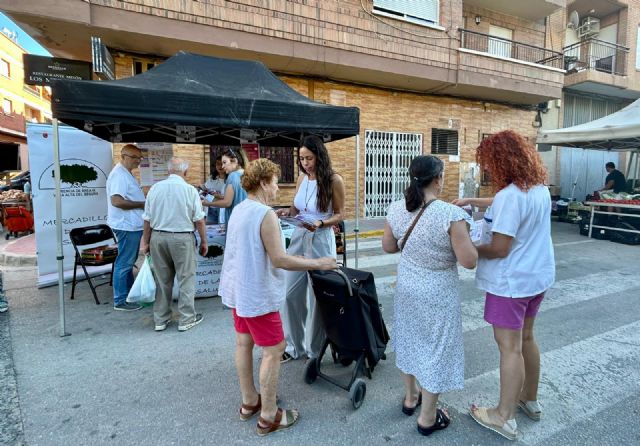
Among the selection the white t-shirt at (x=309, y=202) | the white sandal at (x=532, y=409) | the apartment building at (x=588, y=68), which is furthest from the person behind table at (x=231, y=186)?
the apartment building at (x=588, y=68)

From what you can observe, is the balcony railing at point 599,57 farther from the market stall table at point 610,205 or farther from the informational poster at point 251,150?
the informational poster at point 251,150

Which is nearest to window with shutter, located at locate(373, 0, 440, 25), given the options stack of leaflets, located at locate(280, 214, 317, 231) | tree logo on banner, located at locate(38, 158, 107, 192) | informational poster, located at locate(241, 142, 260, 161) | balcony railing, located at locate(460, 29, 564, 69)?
balcony railing, located at locate(460, 29, 564, 69)

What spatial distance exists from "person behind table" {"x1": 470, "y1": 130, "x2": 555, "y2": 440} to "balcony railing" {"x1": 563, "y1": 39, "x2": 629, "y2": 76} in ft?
57.7

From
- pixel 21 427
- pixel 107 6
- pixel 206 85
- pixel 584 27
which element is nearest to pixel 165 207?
pixel 206 85

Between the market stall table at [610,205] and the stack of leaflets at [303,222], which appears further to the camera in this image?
the market stall table at [610,205]

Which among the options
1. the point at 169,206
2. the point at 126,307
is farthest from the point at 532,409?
the point at 126,307

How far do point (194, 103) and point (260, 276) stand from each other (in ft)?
7.35

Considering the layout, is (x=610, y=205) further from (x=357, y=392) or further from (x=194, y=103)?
(x=194, y=103)

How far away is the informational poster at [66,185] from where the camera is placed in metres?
Answer: 5.30

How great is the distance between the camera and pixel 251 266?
220 centimetres

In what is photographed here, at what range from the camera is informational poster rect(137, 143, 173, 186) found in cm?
505

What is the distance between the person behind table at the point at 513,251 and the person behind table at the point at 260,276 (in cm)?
91

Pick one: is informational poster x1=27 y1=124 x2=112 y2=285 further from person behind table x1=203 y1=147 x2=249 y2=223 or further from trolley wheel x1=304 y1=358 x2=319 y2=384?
trolley wheel x1=304 y1=358 x2=319 y2=384

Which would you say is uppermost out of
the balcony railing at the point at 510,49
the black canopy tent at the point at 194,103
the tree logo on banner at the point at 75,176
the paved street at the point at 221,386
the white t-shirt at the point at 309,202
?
the balcony railing at the point at 510,49
